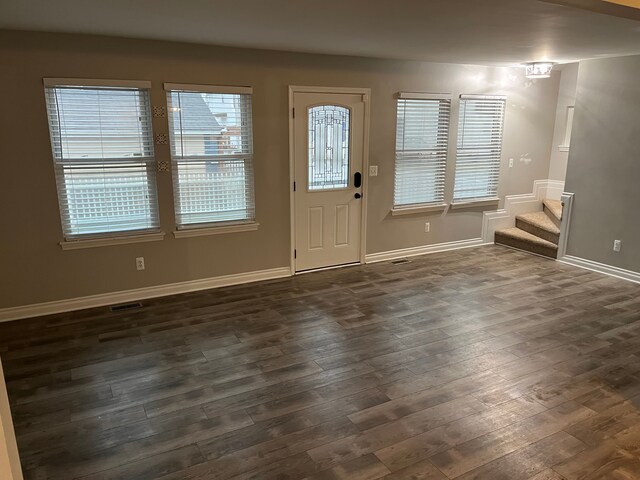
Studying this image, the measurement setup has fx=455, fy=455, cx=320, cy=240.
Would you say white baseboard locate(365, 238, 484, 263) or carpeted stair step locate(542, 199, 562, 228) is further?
carpeted stair step locate(542, 199, 562, 228)

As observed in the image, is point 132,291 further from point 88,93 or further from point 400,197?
point 400,197

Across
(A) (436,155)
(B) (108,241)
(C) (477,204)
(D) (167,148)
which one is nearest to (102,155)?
(D) (167,148)

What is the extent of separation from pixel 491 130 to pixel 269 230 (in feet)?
11.1

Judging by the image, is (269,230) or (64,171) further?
(269,230)

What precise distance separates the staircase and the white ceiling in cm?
235

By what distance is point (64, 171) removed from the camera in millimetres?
3969

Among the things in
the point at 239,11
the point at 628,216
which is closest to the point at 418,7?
the point at 239,11

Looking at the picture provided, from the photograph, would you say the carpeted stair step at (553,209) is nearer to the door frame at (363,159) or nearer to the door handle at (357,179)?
the door frame at (363,159)

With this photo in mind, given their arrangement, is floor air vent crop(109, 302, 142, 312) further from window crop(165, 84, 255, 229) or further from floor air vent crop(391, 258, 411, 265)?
floor air vent crop(391, 258, 411, 265)

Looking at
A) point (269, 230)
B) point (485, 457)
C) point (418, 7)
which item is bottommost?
point (485, 457)

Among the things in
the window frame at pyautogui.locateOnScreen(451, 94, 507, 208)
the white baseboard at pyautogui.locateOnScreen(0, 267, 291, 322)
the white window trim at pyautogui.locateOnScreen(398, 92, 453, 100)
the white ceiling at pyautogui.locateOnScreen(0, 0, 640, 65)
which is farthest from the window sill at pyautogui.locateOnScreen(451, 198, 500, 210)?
the white baseboard at pyautogui.locateOnScreen(0, 267, 291, 322)

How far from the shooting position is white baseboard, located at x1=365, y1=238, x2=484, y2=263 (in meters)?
5.75

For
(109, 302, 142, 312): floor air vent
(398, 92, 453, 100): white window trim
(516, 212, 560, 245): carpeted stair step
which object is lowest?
(109, 302, 142, 312): floor air vent

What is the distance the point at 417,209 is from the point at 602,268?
2.25 metres
